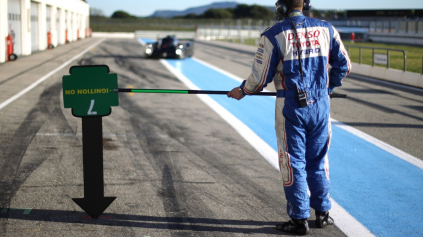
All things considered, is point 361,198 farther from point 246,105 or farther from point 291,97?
point 246,105

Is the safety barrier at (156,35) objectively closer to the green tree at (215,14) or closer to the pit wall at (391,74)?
the pit wall at (391,74)

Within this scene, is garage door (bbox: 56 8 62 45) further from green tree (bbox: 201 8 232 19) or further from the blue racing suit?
green tree (bbox: 201 8 232 19)

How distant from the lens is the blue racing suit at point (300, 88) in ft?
12.0

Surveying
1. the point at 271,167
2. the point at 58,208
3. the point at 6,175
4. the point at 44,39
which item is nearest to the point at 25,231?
the point at 58,208

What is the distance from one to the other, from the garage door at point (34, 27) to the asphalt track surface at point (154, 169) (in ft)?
63.7

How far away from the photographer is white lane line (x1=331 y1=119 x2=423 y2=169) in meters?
6.24

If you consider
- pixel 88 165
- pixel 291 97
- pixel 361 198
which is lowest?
pixel 361 198

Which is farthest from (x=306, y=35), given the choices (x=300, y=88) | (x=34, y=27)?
(x=34, y=27)

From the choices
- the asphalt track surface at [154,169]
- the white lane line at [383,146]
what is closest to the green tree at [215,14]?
the asphalt track surface at [154,169]

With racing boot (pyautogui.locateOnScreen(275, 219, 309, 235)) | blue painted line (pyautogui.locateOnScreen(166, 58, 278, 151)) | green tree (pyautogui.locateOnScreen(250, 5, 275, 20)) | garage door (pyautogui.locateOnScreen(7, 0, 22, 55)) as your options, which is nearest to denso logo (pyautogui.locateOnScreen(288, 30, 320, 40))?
racing boot (pyautogui.locateOnScreen(275, 219, 309, 235))

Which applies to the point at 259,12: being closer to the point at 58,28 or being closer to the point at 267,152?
the point at 58,28

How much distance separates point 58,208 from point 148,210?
0.79 m

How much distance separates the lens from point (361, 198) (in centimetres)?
476

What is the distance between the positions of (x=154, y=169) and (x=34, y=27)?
26587mm
